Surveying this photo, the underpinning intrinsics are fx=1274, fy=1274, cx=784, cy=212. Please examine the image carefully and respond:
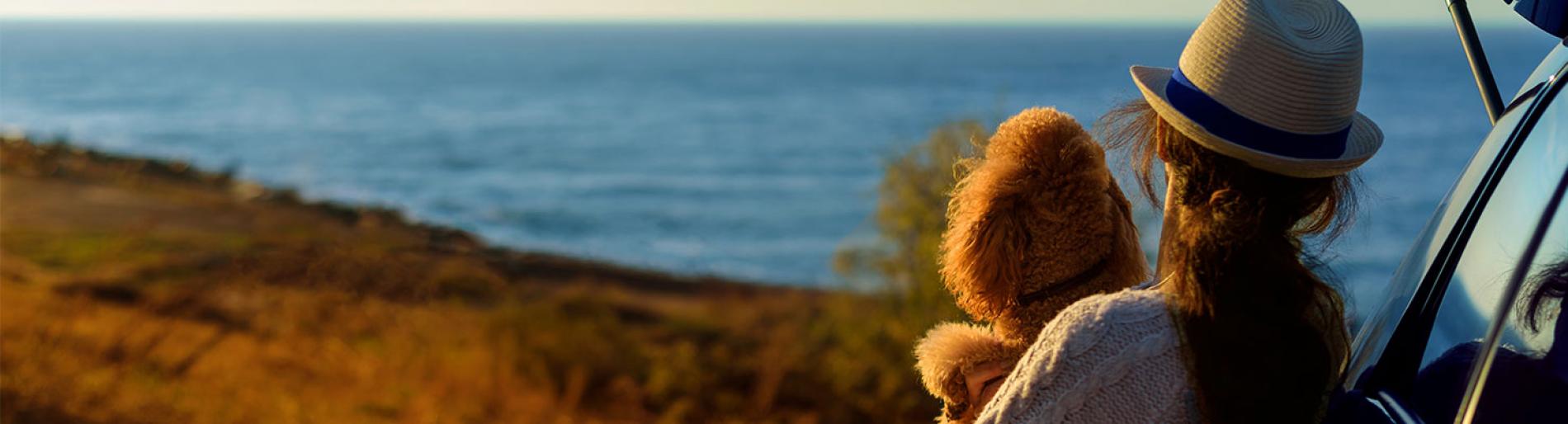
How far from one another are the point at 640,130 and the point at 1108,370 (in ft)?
192

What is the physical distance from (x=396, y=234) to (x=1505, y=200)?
19313mm

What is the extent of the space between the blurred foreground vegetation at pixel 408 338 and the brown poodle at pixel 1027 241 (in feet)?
5.93

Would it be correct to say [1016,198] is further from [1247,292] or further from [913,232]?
[913,232]

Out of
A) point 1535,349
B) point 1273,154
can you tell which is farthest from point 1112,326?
point 1535,349

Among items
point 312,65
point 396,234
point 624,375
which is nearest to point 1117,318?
point 624,375

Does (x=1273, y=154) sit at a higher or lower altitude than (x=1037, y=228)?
higher

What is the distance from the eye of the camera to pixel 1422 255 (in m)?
1.91

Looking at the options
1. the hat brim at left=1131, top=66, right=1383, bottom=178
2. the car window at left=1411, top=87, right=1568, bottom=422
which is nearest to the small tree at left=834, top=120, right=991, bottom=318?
the car window at left=1411, top=87, right=1568, bottom=422

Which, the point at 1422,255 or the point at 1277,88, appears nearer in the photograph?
the point at 1277,88

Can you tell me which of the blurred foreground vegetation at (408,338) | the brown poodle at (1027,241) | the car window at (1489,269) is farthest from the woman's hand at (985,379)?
the blurred foreground vegetation at (408,338)

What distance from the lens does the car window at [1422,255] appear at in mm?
1813

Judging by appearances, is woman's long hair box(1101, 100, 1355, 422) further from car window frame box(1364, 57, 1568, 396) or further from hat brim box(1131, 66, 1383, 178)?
car window frame box(1364, 57, 1568, 396)

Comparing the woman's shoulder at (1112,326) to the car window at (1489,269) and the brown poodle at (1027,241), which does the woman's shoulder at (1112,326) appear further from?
the car window at (1489,269)

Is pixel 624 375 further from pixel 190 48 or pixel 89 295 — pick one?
pixel 190 48
